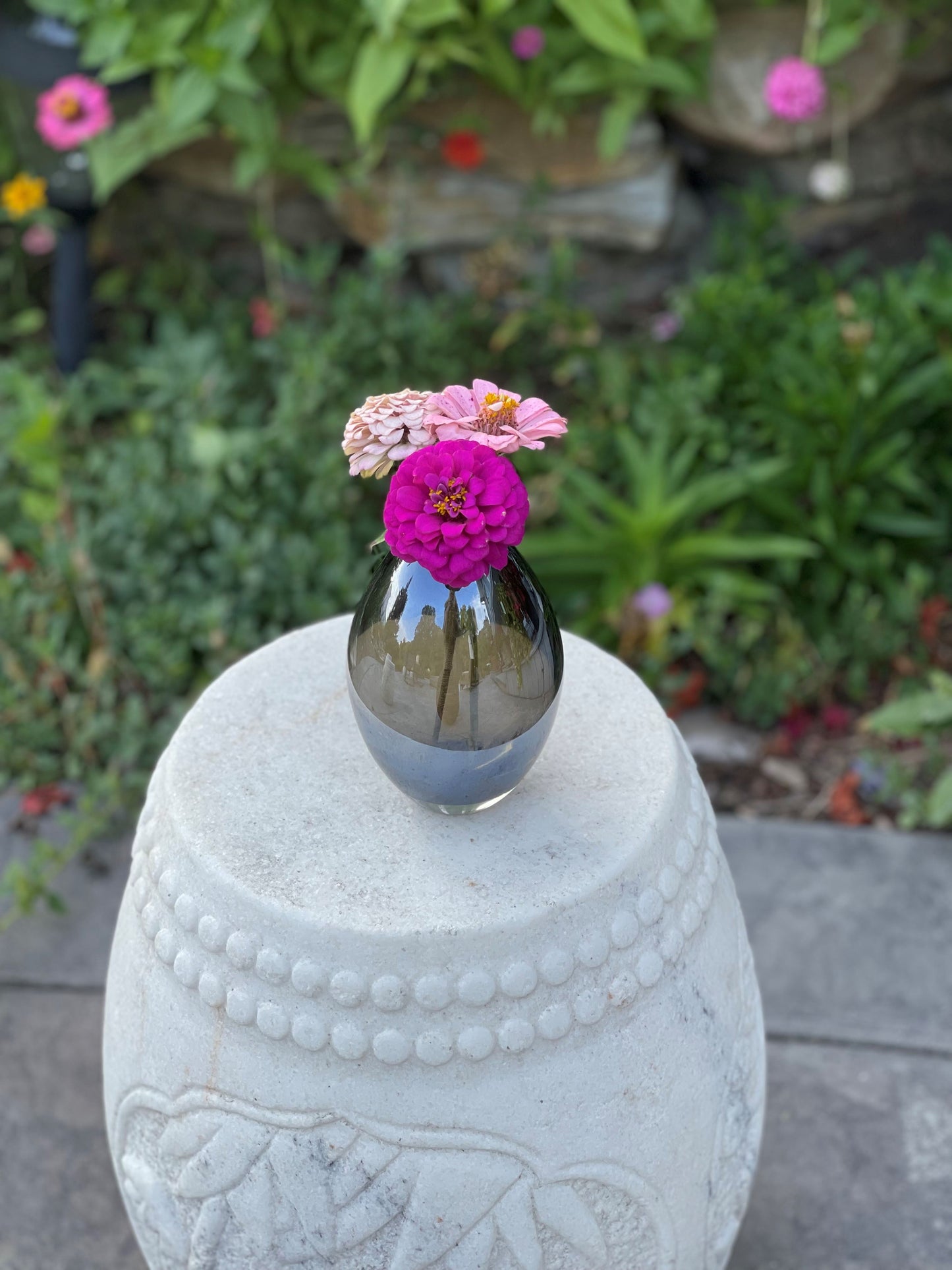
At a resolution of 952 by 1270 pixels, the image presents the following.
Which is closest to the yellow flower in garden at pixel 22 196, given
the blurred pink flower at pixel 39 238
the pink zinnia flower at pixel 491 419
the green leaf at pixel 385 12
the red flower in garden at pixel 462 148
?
the blurred pink flower at pixel 39 238

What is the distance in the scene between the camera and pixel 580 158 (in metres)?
3.30

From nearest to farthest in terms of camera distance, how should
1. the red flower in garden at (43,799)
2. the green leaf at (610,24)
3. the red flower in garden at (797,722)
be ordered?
the red flower in garden at (43,799) → the red flower in garden at (797,722) → the green leaf at (610,24)

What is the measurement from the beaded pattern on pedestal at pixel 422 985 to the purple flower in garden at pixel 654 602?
1275 millimetres

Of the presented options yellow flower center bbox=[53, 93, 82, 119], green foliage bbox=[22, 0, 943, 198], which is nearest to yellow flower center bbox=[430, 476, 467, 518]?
green foliage bbox=[22, 0, 943, 198]

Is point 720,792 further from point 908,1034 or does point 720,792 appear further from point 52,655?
point 52,655

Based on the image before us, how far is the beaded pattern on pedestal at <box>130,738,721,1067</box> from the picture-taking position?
1196 mm

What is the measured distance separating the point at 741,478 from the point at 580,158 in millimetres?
1182

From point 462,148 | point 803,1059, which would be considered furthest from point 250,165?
point 803,1059

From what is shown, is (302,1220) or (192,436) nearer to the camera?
(302,1220)

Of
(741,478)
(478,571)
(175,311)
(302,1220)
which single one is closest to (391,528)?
(478,571)

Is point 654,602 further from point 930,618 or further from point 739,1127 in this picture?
point 739,1127

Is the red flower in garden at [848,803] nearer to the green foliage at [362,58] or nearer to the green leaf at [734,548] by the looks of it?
the green leaf at [734,548]

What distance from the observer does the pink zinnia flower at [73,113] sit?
283 cm

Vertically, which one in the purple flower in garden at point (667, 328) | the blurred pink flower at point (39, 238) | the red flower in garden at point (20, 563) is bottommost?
the red flower in garden at point (20, 563)
